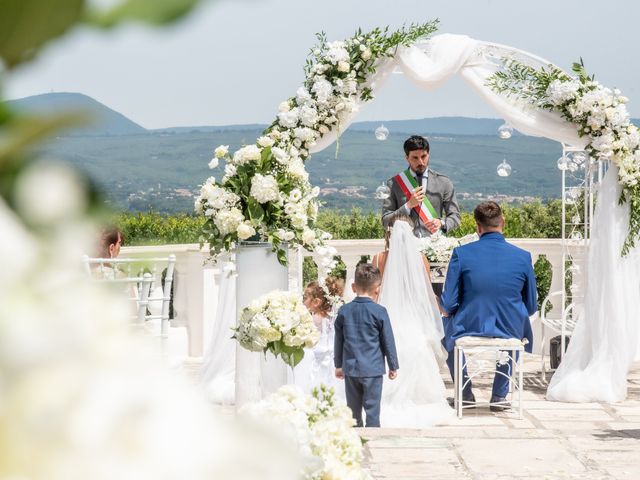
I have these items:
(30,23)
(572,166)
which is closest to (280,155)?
(572,166)

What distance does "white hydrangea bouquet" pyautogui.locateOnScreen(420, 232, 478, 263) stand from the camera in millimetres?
7738

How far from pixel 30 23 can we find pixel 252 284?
17.1 ft

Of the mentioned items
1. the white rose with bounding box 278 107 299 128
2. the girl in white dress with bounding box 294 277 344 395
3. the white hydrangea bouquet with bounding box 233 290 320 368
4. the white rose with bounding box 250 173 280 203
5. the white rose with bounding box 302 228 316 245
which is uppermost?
the white rose with bounding box 278 107 299 128

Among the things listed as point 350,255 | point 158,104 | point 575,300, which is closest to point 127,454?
point 158,104

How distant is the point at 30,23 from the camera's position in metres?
0.23

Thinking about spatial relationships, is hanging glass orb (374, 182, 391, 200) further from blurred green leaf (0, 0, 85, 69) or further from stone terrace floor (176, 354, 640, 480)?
blurred green leaf (0, 0, 85, 69)

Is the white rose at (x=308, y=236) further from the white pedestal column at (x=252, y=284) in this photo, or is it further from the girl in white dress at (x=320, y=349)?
the girl in white dress at (x=320, y=349)

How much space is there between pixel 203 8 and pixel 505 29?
65549 mm

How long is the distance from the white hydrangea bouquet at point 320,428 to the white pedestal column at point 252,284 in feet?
11.2

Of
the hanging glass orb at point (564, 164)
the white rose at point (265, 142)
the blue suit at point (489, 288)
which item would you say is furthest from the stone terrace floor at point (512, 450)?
the hanging glass orb at point (564, 164)

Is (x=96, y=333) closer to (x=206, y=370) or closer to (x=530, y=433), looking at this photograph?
(x=530, y=433)

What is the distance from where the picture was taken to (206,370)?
6.83 m

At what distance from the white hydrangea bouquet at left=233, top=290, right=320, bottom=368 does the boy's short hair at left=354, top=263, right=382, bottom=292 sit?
1.50m

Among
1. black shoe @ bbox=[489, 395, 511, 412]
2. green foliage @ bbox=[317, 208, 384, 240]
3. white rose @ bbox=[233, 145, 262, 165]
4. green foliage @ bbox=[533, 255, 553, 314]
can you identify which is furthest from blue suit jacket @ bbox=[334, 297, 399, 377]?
green foliage @ bbox=[317, 208, 384, 240]
